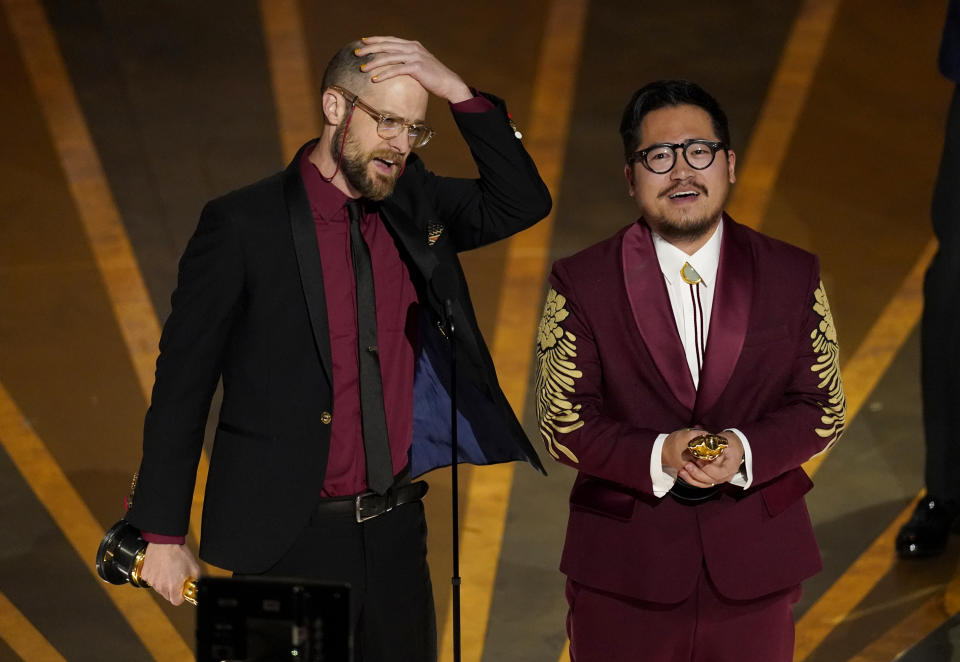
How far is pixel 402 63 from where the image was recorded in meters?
3.27

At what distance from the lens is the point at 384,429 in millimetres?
3355

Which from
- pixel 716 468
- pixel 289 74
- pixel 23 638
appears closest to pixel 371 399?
pixel 716 468

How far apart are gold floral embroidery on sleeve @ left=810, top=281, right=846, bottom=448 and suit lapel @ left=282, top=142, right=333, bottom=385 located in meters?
1.03

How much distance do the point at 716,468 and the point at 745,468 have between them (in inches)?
3.4

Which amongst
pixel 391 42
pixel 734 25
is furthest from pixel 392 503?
pixel 734 25

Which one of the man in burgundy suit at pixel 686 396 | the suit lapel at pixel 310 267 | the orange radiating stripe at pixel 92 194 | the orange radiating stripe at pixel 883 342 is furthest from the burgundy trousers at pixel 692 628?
the orange radiating stripe at pixel 883 342

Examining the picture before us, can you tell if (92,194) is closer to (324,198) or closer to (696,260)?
(324,198)

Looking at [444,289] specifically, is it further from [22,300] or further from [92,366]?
[22,300]

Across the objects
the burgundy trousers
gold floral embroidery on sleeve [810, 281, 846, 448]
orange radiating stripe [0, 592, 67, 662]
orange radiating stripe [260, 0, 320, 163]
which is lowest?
orange radiating stripe [0, 592, 67, 662]

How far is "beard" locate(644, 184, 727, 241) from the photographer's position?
3268 mm

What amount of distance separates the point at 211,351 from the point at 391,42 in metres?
0.75

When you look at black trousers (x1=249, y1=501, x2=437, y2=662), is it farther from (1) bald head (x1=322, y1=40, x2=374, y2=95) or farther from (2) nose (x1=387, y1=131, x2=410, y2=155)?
(1) bald head (x1=322, y1=40, x2=374, y2=95)

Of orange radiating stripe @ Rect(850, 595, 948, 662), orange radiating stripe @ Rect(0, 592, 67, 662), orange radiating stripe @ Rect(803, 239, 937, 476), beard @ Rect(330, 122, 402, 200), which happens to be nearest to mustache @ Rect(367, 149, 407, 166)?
beard @ Rect(330, 122, 402, 200)

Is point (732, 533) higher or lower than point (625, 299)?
lower
